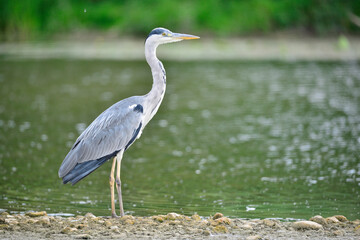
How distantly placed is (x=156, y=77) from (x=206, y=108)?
9.25 meters

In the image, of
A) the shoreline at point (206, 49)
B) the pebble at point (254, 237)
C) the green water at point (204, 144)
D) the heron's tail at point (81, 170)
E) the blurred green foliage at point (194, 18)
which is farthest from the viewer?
the blurred green foliage at point (194, 18)

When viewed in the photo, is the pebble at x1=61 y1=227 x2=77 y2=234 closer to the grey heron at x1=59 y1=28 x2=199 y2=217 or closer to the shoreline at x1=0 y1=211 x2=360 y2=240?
the shoreline at x1=0 y1=211 x2=360 y2=240

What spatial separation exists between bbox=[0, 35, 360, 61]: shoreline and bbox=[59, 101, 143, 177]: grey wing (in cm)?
2061

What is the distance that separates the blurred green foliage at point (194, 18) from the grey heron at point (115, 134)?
27.8 metres

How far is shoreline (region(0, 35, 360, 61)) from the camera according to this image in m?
27.8

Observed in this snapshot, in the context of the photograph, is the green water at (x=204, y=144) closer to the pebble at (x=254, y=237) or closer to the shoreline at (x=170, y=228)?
the shoreline at (x=170, y=228)

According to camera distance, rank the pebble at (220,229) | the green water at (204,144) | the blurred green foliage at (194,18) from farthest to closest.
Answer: the blurred green foliage at (194,18) < the green water at (204,144) < the pebble at (220,229)

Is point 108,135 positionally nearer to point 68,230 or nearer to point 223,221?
point 68,230

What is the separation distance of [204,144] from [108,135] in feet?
17.4

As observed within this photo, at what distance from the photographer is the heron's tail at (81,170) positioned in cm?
662

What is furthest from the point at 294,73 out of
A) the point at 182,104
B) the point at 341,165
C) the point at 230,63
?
the point at 341,165

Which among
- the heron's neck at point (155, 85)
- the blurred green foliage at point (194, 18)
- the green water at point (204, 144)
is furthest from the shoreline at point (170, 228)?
the blurred green foliage at point (194, 18)

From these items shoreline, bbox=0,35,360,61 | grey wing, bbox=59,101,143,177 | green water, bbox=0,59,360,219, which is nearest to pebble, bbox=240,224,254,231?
green water, bbox=0,59,360,219

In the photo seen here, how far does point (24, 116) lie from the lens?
47.9 ft
